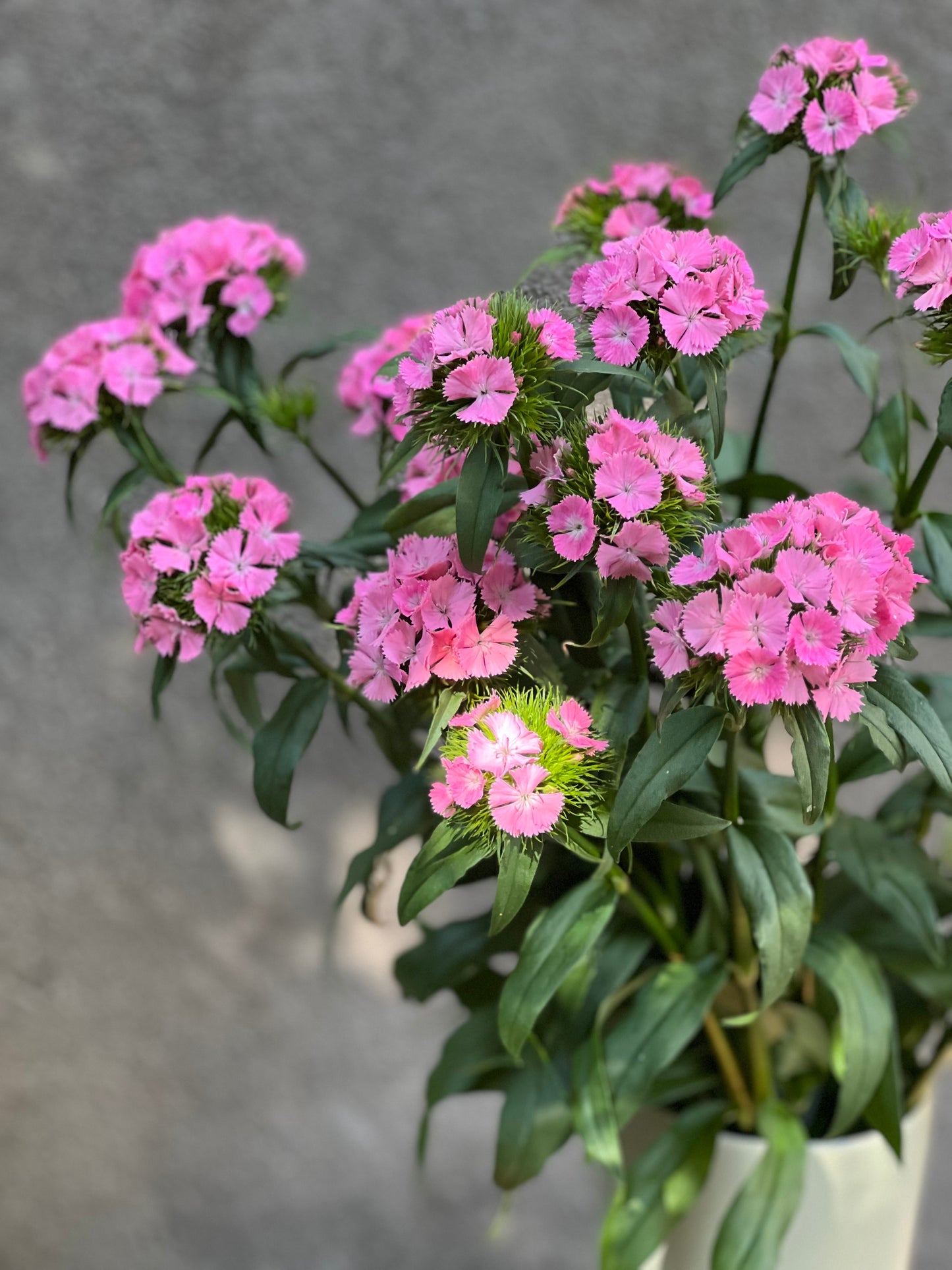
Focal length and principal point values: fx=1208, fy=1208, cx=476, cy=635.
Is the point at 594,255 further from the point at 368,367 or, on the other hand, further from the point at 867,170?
the point at 867,170

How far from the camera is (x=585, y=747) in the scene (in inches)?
19.2

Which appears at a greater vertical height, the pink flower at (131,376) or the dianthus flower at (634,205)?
the pink flower at (131,376)

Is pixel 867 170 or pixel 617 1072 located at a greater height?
pixel 867 170

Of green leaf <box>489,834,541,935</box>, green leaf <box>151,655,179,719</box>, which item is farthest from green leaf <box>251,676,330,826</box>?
green leaf <box>489,834,541,935</box>

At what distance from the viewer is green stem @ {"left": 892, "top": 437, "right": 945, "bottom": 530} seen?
61 cm

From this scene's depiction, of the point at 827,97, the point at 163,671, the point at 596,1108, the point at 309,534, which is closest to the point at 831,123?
the point at 827,97

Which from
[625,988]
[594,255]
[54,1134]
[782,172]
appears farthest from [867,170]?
[54,1134]

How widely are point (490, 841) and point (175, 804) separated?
2.71ft

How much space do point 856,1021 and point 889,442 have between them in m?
0.34

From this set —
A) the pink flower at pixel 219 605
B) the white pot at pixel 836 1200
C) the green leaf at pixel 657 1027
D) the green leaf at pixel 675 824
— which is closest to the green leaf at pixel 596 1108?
the green leaf at pixel 657 1027

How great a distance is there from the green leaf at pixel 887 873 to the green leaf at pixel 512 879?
0.88 ft

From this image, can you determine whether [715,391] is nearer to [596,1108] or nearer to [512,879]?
[512,879]

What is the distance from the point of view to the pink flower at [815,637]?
440 mm

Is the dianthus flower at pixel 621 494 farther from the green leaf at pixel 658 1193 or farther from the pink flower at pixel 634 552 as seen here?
the green leaf at pixel 658 1193
